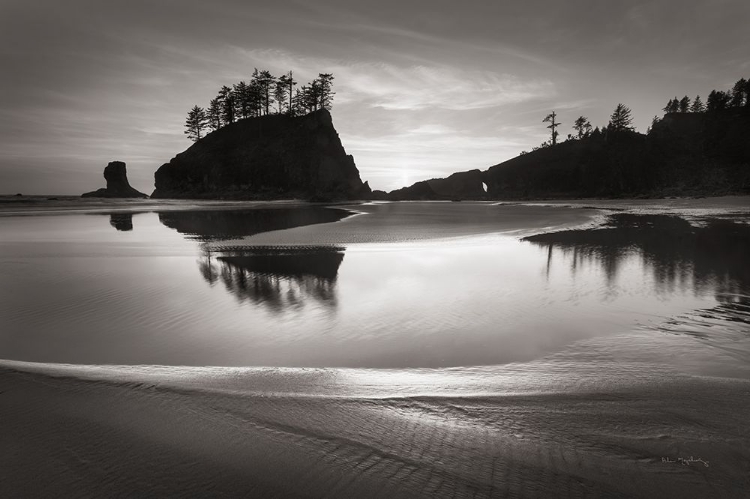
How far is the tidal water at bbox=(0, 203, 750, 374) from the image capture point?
458 centimetres

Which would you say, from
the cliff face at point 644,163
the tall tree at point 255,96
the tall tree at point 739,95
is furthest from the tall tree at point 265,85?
the tall tree at point 739,95

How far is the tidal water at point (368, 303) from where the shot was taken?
458cm

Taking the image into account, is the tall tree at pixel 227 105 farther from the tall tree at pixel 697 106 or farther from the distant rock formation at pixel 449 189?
the tall tree at pixel 697 106

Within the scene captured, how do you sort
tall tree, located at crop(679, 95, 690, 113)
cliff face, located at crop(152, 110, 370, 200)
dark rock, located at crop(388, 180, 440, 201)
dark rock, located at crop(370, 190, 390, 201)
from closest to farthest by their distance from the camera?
cliff face, located at crop(152, 110, 370, 200) < dark rock, located at crop(370, 190, 390, 201) < dark rock, located at crop(388, 180, 440, 201) < tall tree, located at crop(679, 95, 690, 113)

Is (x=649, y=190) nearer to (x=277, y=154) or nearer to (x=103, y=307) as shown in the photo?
(x=277, y=154)

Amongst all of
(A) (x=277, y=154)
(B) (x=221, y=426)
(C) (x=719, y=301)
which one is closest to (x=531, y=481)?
(B) (x=221, y=426)

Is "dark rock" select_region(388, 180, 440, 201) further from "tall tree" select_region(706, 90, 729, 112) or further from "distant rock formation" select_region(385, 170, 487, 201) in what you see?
"tall tree" select_region(706, 90, 729, 112)

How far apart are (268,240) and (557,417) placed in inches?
553

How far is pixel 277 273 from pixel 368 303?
11.4 feet

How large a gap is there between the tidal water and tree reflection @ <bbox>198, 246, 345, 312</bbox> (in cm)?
5

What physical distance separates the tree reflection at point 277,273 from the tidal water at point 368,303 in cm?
5
